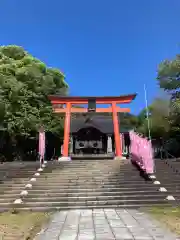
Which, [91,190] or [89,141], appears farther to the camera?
[89,141]

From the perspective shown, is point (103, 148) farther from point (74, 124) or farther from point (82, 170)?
point (82, 170)

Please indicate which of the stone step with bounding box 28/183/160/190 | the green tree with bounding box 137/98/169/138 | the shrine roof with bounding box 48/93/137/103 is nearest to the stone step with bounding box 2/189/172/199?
the stone step with bounding box 28/183/160/190

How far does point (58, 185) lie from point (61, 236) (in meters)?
7.06

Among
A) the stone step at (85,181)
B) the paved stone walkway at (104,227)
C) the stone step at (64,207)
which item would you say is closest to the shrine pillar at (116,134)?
the stone step at (85,181)

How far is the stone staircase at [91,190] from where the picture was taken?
445 inches

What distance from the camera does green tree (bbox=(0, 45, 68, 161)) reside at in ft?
80.1

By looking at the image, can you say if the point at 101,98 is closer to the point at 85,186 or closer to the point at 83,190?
the point at 85,186

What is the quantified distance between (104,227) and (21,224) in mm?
2608

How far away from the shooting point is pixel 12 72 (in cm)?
2728

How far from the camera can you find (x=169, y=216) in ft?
30.0

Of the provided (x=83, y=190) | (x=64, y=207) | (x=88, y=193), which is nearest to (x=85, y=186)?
(x=83, y=190)

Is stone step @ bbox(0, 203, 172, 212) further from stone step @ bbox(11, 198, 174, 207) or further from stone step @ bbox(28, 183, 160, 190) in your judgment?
stone step @ bbox(28, 183, 160, 190)

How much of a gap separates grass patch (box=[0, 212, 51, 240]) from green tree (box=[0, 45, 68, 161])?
1366 centimetres

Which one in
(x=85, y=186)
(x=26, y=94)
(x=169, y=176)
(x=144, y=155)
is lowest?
(x=85, y=186)
